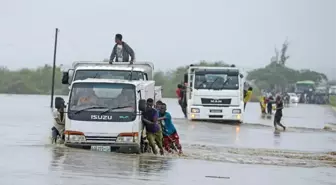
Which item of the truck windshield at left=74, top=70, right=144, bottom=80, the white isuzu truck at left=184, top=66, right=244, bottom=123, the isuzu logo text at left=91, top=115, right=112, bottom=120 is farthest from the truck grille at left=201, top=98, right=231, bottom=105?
the isuzu logo text at left=91, top=115, right=112, bottom=120

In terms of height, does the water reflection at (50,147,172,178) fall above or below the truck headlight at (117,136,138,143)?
below

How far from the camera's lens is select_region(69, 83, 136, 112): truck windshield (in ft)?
61.1

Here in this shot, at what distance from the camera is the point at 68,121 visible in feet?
60.2

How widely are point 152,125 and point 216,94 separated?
648 inches

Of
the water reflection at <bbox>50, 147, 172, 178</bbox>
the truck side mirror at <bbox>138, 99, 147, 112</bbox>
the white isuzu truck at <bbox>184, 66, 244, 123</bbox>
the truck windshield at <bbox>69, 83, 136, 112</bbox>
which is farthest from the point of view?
the white isuzu truck at <bbox>184, 66, 244, 123</bbox>

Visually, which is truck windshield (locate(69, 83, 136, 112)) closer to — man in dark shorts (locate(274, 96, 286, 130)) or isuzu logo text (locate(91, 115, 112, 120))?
isuzu logo text (locate(91, 115, 112, 120))

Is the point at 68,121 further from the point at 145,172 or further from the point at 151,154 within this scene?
the point at 145,172

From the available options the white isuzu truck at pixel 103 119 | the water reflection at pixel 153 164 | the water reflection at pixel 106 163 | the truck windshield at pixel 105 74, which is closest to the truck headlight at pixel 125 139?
the white isuzu truck at pixel 103 119

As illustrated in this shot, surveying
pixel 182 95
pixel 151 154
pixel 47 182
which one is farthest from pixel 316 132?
pixel 47 182

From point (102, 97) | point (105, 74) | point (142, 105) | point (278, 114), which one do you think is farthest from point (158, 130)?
point (278, 114)

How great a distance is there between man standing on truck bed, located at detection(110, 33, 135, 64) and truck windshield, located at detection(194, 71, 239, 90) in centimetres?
1228

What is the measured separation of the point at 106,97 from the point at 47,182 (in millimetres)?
6167

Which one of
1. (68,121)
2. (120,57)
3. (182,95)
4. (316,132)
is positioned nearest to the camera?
(68,121)

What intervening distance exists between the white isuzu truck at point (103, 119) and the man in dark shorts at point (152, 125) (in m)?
0.37
